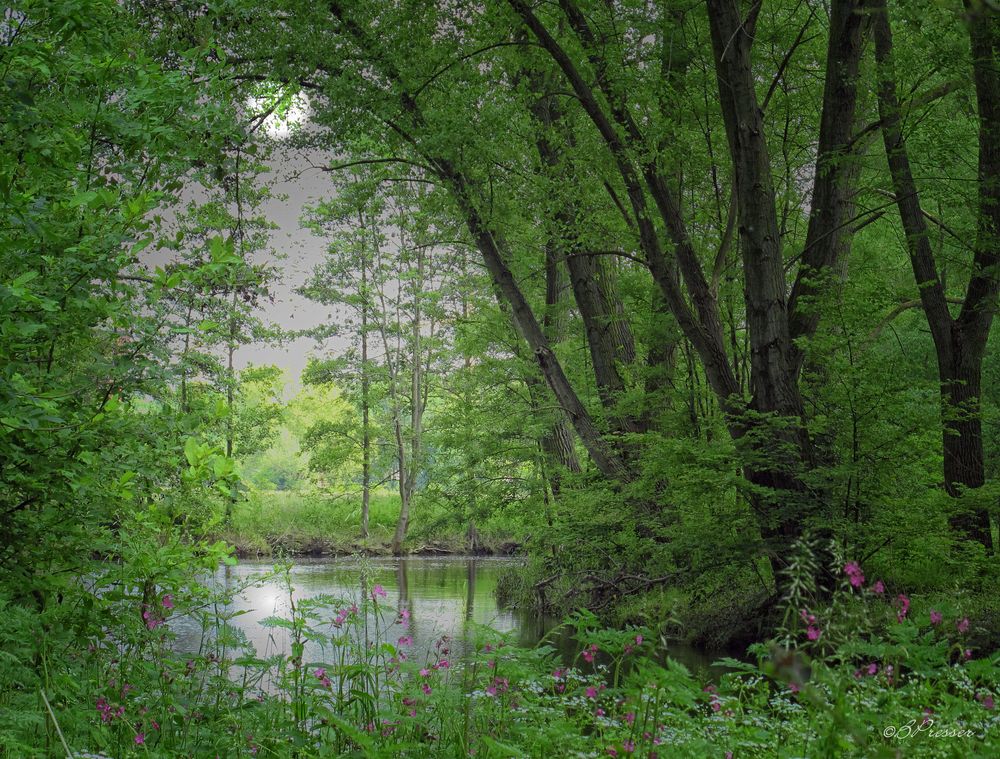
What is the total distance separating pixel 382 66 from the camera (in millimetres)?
9164

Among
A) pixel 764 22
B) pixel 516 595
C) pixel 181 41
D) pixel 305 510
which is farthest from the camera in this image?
pixel 305 510

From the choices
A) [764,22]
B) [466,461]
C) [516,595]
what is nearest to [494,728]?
[764,22]

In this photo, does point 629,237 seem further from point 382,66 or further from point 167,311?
point 167,311

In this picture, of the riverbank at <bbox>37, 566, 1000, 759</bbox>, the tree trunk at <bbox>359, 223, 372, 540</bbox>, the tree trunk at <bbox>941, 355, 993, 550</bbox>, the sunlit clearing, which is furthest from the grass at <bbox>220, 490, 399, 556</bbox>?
the riverbank at <bbox>37, 566, 1000, 759</bbox>

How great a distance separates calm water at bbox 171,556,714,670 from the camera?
7.96 metres

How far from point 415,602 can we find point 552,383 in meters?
4.91

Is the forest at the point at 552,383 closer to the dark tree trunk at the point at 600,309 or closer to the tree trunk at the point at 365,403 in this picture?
the dark tree trunk at the point at 600,309

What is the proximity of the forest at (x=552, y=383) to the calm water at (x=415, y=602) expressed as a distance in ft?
0.47

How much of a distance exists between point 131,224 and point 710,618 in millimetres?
8075

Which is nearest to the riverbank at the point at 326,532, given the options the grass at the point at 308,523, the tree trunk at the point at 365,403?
the grass at the point at 308,523

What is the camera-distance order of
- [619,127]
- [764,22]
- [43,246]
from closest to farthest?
[43,246] < [619,127] < [764,22]

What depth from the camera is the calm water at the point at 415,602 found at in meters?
7.96

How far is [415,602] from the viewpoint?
13.2 meters

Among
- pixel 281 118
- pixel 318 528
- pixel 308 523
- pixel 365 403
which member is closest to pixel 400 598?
pixel 281 118
